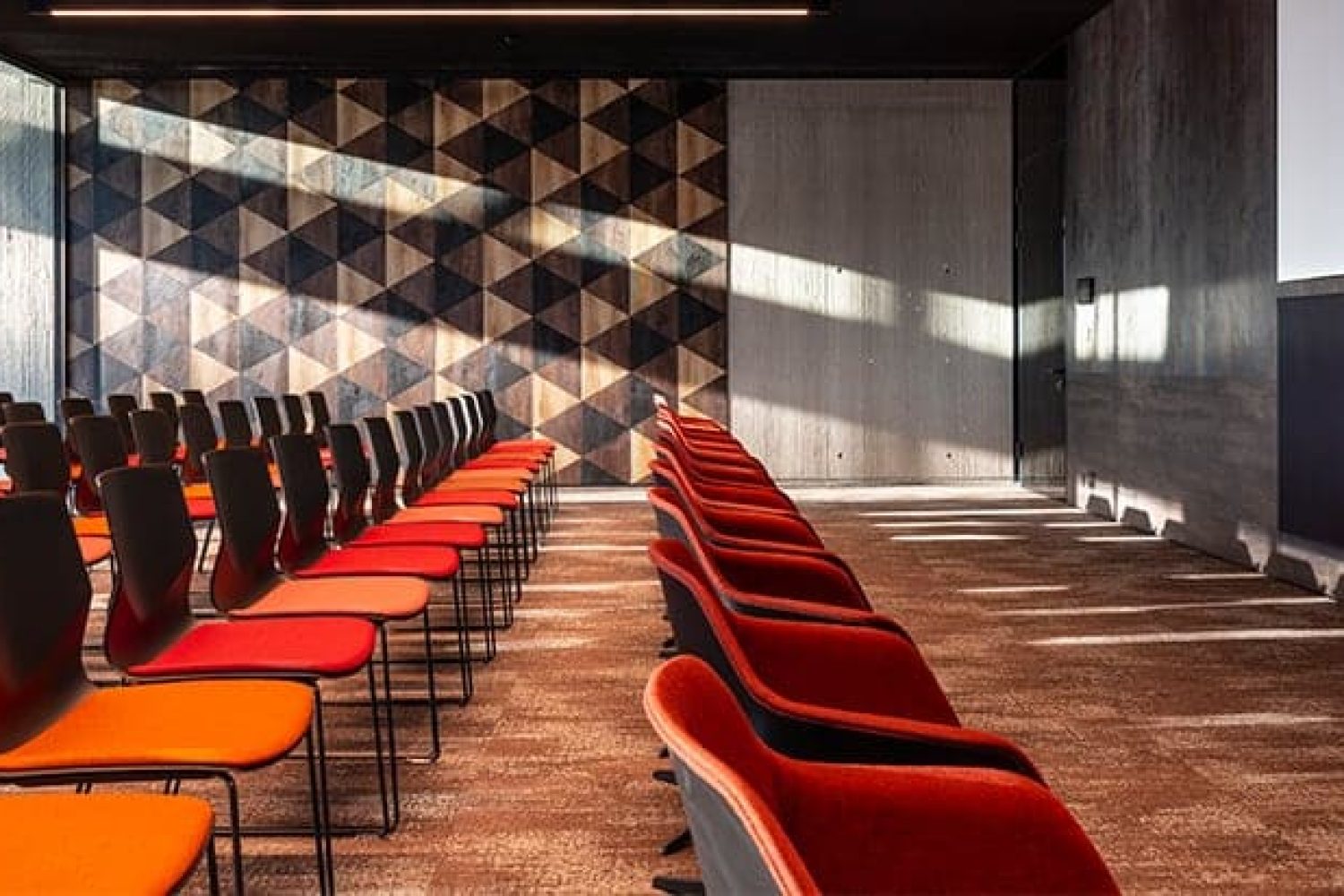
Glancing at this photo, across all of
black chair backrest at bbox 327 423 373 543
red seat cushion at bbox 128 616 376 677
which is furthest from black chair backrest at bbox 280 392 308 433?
red seat cushion at bbox 128 616 376 677

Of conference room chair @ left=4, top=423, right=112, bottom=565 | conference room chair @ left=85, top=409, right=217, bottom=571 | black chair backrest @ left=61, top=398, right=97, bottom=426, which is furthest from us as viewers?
black chair backrest @ left=61, top=398, right=97, bottom=426

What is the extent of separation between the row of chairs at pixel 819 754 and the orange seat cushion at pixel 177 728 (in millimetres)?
782

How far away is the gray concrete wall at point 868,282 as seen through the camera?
14.5m

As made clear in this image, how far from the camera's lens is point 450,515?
6777 mm

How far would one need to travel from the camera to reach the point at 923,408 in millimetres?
14562

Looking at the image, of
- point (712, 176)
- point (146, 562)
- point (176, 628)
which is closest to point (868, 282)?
point (712, 176)

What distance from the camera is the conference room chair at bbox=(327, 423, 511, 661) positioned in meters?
5.95

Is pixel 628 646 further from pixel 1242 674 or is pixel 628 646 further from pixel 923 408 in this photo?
pixel 923 408

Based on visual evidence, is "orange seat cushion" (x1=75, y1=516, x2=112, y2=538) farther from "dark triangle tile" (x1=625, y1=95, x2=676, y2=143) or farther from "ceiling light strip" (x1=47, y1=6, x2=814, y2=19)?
"dark triangle tile" (x1=625, y1=95, x2=676, y2=143)

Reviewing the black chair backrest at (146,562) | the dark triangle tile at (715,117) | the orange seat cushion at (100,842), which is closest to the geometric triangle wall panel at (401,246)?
the dark triangle tile at (715,117)

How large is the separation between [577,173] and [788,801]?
1245 cm

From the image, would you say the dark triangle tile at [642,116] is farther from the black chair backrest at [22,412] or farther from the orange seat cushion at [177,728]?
the orange seat cushion at [177,728]

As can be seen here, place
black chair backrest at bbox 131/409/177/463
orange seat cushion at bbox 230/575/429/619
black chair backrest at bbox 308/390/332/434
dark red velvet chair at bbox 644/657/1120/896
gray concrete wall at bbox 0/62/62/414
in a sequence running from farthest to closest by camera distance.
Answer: gray concrete wall at bbox 0/62/62/414
black chair backrest at bbox 308/390/332/434
black chair backrest at bbox 131/409/177/463
orange seat cushion at bbox 230/575/429/619
dark red velvet chair at bbox 644/657/1120/896

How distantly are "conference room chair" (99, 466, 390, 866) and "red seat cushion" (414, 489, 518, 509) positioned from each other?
3039 mm
